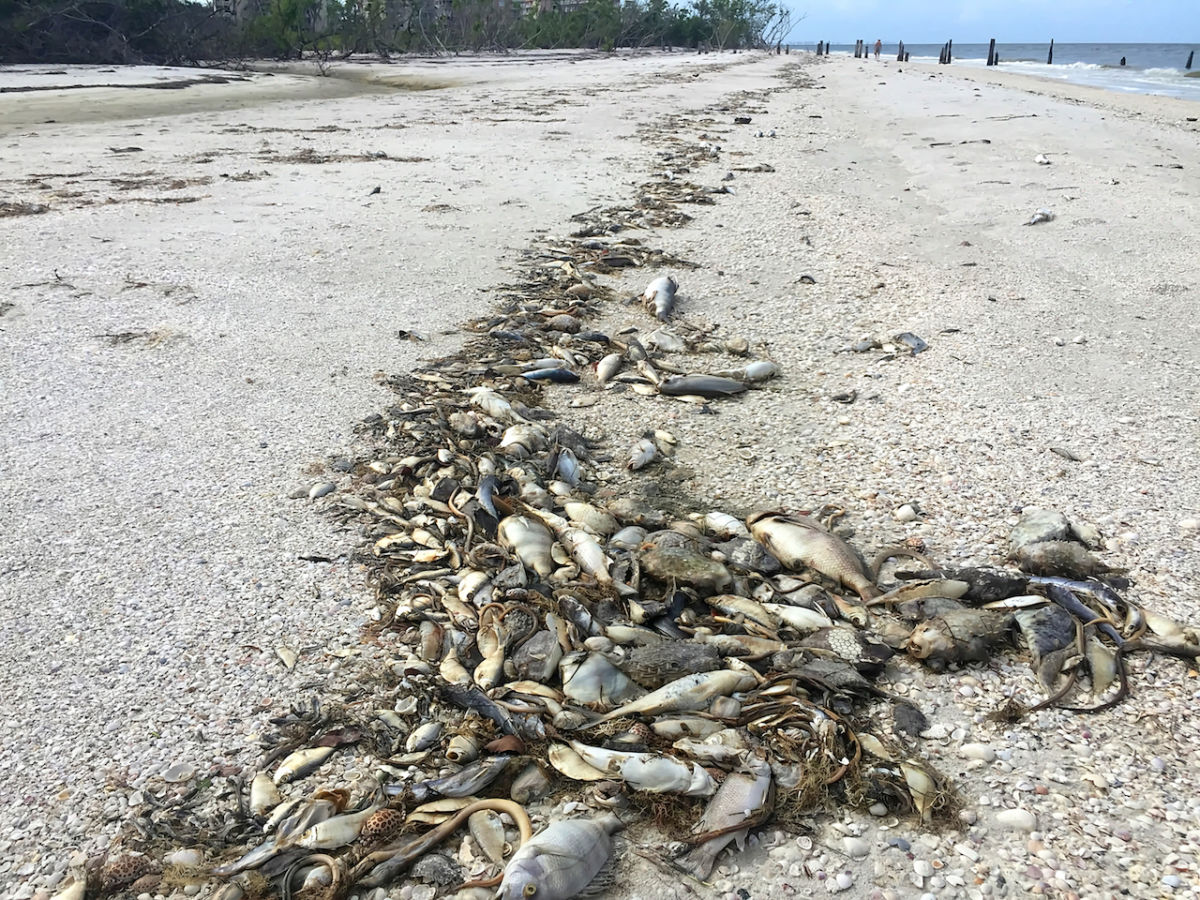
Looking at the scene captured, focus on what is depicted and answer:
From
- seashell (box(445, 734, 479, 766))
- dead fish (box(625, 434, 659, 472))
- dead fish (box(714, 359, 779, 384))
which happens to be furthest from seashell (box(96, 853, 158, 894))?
dead fish (box(714, 359, 779, 384))

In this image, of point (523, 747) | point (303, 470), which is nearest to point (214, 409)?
point (303, 470)

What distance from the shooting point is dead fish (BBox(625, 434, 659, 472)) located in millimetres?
3600

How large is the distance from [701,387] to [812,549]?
164 centimetres

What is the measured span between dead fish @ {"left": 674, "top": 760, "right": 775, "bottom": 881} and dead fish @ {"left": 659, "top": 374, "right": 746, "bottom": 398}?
2529mm

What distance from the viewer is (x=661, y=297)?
5586mm

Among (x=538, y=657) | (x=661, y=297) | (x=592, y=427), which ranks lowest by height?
(x=538, y=657)

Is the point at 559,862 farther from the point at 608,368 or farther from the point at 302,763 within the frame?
the point at 608,368

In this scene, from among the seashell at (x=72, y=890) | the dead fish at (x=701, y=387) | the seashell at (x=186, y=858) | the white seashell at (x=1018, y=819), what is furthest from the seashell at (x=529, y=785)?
the dead fish at (x=701, y=387)

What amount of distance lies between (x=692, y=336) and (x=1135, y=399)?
7.90ft

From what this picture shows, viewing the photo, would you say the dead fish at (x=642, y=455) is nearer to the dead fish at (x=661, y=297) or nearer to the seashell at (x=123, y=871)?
the dead fish at (x=661, y=297)

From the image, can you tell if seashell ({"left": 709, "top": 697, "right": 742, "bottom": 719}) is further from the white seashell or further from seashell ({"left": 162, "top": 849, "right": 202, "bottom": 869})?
seashell ({"left": 162, "top": 849, "right": 202, "bottom": 869})

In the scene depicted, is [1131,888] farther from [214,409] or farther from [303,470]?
[214,409]

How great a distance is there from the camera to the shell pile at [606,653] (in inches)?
75.2

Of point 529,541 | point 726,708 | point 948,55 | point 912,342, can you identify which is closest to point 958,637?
point 726,708
